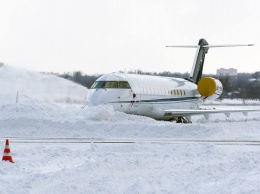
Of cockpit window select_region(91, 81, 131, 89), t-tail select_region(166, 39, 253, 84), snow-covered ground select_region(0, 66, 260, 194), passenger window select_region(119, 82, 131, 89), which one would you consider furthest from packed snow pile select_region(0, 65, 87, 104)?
snow-covered ground select_region(0, 66, 260, 194)

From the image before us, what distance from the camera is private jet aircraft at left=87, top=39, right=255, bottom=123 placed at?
95.2 feet

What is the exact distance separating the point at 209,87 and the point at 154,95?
590 centimetres

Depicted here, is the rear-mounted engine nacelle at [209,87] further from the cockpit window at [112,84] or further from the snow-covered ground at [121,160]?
the snow-covered ground at [121,160]

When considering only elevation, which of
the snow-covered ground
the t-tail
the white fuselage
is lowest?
the snow-covered ground

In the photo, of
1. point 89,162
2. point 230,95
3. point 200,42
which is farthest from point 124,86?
point 230,95

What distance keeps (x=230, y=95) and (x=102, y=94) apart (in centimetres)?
9116

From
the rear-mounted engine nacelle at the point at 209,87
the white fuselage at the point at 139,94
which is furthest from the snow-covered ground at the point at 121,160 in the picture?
the rear-mounted engine nacelle at the point at 209,87

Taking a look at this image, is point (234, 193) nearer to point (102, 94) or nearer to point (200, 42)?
point (102, 94)

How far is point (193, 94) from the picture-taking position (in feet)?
119

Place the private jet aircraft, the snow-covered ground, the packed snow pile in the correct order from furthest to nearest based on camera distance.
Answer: the packed snow pile
the private jet aircraft
the snow-covered ground

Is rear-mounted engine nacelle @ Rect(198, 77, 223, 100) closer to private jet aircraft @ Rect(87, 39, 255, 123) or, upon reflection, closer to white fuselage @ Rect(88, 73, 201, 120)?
private jet aircraft @ Rect(87, 39, 255, 123)

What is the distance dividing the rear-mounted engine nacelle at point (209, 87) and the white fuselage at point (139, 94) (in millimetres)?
1594

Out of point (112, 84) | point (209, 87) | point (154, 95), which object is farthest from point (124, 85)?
point (209, 87)

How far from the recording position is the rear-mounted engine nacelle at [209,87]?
1402 inches
